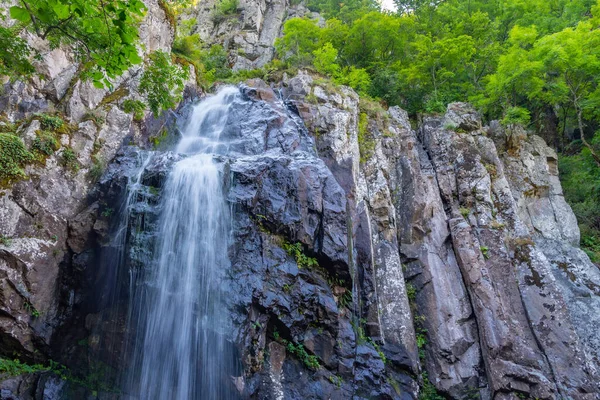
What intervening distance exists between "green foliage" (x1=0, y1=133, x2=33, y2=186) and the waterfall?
279 centimetres

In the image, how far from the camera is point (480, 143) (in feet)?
40.3

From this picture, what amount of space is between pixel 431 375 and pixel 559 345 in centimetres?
329

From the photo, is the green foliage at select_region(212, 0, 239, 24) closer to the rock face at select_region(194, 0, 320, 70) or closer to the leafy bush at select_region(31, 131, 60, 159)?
the rock face at select_region(194, 0, 320, 70)

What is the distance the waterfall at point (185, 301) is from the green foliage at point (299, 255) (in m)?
1.39

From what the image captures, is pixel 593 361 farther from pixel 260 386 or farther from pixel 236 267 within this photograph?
pixel 236 267

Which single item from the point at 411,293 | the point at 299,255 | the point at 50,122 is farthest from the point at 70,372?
the point at 411,293

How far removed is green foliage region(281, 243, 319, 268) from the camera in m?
7.54

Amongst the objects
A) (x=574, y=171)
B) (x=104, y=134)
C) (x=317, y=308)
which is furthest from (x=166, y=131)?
(x=574, y=171)

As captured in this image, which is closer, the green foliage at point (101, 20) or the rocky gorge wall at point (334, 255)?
the green foliage at point (101, 20)

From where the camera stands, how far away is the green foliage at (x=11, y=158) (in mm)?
6793

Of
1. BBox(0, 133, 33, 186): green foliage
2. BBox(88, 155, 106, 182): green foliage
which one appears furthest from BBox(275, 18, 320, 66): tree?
BBox(0, 133, 33, 186): green foliage

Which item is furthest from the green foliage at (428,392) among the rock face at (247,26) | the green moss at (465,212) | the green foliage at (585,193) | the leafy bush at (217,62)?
the rock face at (247,26)

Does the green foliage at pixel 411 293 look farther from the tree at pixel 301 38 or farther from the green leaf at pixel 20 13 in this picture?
the tree at pixel 301 38

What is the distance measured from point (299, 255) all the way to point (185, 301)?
2555 millimetres
